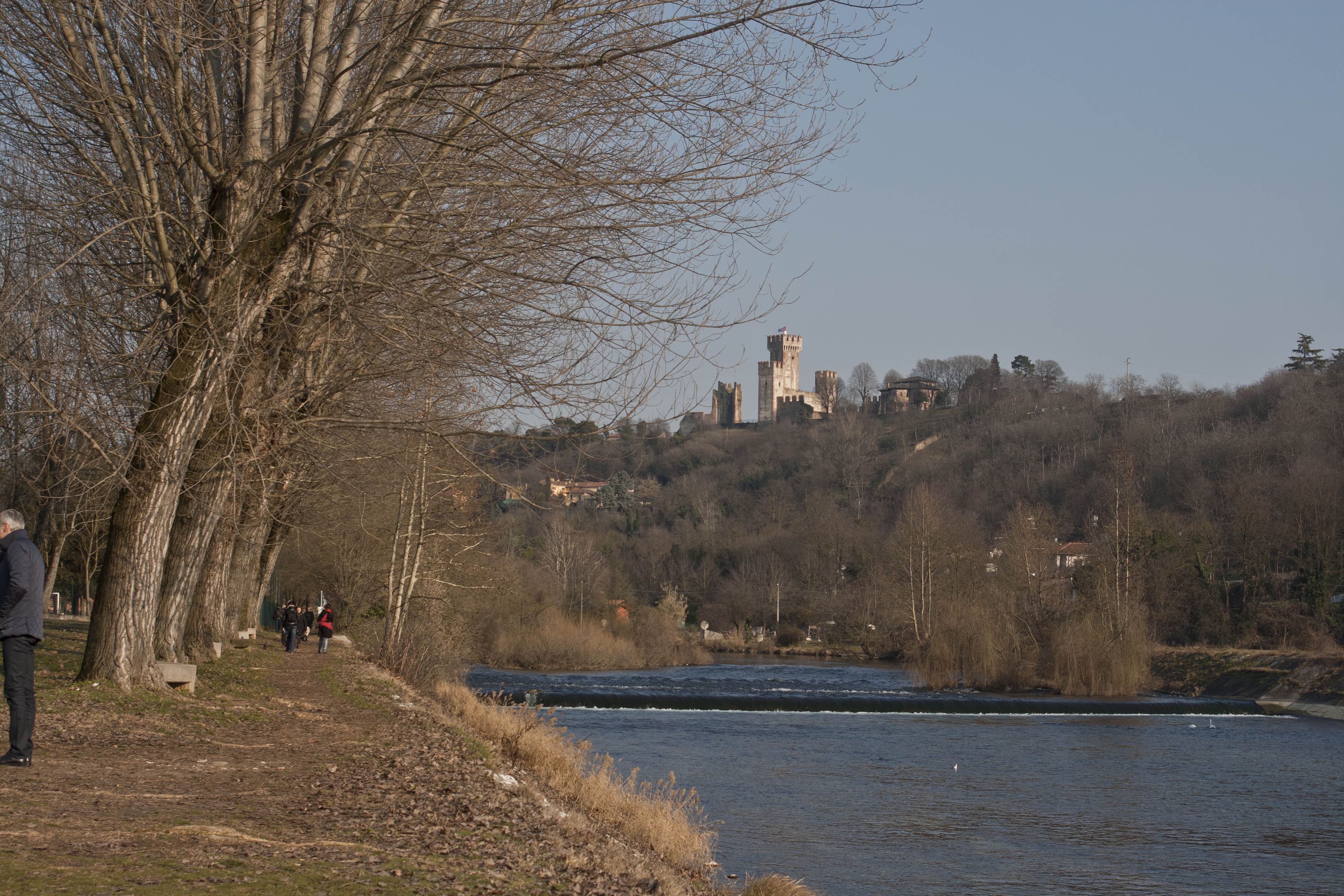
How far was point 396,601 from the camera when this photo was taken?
24359 millimetres

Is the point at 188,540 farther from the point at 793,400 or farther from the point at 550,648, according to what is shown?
the point at 793,400

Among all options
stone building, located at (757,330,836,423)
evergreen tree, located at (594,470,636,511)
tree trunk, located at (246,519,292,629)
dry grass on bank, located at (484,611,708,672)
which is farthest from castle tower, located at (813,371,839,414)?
tree trunk, located at (246,519,292,629)

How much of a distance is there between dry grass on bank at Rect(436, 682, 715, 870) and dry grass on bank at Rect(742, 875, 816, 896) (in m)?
0.05

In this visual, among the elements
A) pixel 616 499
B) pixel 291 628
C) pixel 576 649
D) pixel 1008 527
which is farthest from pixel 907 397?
pixel 291 628

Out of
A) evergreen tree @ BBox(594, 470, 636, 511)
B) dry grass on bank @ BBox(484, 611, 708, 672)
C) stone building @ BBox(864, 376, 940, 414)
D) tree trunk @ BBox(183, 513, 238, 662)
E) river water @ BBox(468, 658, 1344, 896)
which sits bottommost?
river water @ BBox(468, 658, 1344, 896)

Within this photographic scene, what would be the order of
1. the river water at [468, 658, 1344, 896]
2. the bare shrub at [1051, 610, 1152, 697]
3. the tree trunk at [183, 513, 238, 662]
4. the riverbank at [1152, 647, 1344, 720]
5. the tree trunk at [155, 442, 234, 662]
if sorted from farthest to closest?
the bare shrub at [1051, 610, 1152, 697] < the riverbank at [1152, 647, 1344, 720] < the tree trunk at [183, 513, 238, 662] < the river water at [468, 658, 1344, 896] < the tree trunk at [155, 442, 234, 662]

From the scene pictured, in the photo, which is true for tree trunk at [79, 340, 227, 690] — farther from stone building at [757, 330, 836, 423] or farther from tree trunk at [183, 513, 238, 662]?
stone building at [757, 330, 836, 423]

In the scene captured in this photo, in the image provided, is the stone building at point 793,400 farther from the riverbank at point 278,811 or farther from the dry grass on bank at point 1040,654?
the riverbank at point 278,811

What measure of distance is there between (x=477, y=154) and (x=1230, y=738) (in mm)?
26008

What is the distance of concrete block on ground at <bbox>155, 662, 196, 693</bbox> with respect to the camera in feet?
34.2

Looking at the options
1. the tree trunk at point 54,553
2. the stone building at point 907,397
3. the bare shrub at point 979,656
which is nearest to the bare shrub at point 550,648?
the bare shrub at point 979,656

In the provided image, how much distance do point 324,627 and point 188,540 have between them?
13054mm

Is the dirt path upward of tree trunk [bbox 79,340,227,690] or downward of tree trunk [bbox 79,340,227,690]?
downward

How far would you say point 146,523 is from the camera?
9.77 meters
